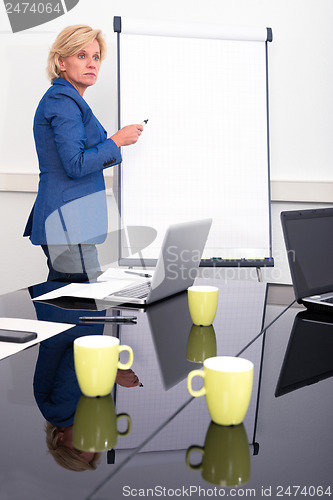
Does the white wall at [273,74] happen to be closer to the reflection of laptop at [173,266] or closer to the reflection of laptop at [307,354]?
the reflection of laptop at [173,266]

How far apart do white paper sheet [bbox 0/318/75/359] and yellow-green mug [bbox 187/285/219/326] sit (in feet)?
0.76

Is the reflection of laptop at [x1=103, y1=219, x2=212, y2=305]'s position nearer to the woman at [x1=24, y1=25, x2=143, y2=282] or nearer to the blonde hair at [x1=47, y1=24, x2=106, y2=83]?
the woman at [x1=24, y1=25, x2=143, y2=282]

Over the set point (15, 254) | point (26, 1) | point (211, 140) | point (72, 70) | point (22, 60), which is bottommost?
point (15, 254)

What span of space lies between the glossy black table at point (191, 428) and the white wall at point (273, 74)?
1.77 m

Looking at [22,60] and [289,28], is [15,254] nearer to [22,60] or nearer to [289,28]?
[22,60]

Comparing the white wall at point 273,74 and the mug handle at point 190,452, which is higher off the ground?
the white wall at point 273,74

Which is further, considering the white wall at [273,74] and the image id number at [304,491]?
the white wall at [273,74]

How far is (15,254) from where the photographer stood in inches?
120

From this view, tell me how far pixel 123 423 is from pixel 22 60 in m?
2.62

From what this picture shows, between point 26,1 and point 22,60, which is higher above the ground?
point 26,1

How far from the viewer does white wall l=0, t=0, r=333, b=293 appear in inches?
104

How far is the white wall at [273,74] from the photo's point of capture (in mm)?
2631

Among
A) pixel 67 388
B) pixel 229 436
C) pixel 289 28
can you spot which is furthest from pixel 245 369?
pixel 289 28

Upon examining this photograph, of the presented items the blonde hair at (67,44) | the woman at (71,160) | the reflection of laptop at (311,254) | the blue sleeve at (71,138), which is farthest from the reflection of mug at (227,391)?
the blonde hair at (67,44)
